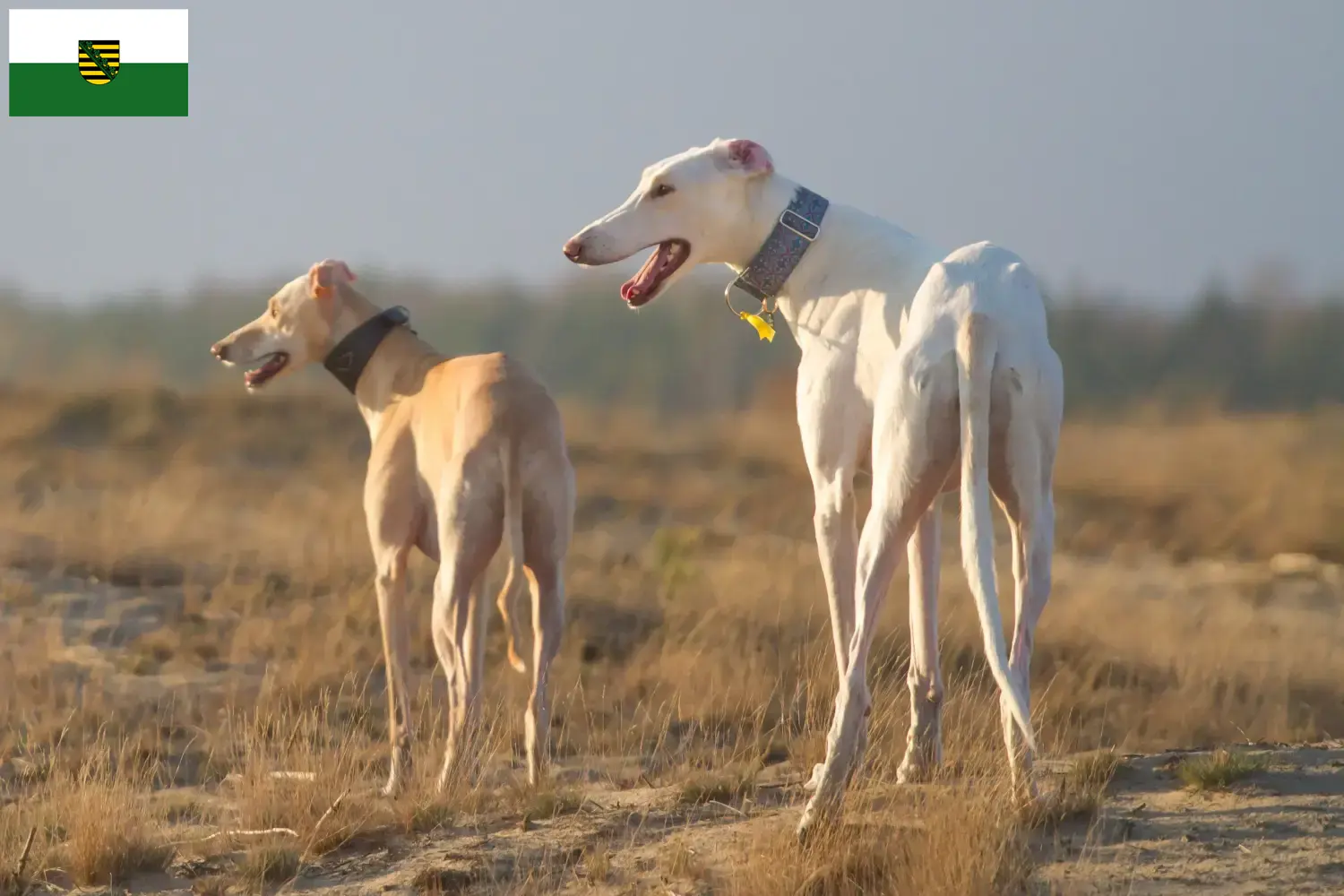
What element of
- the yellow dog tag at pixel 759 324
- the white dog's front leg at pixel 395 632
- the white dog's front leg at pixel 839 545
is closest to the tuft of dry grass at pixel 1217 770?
the white dog's front leg at pixel 839 545

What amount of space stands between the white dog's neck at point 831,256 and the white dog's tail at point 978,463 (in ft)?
3.44

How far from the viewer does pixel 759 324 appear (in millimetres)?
6758

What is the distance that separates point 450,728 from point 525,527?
981mm

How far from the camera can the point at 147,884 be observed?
6.10 metres

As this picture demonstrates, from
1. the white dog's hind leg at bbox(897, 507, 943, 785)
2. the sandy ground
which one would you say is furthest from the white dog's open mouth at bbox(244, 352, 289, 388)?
the white dog's hind leg at bbox(897, 507, 943, 785)

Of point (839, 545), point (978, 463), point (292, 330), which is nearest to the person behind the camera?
point (978, 463)

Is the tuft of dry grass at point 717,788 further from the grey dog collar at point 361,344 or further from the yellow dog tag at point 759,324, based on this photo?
the grey dog collar at point 361,344

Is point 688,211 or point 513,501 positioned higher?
point 688,211

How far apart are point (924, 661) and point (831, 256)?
165 centimetres

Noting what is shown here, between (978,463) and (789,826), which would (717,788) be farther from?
(978,463)

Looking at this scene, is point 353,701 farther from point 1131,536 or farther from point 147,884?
point 1131,536

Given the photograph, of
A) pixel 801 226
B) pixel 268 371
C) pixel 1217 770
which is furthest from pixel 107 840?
pixel 1217 770

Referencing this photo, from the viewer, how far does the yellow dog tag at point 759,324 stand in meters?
6.69

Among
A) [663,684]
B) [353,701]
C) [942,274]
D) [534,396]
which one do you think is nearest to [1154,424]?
[663,684]
